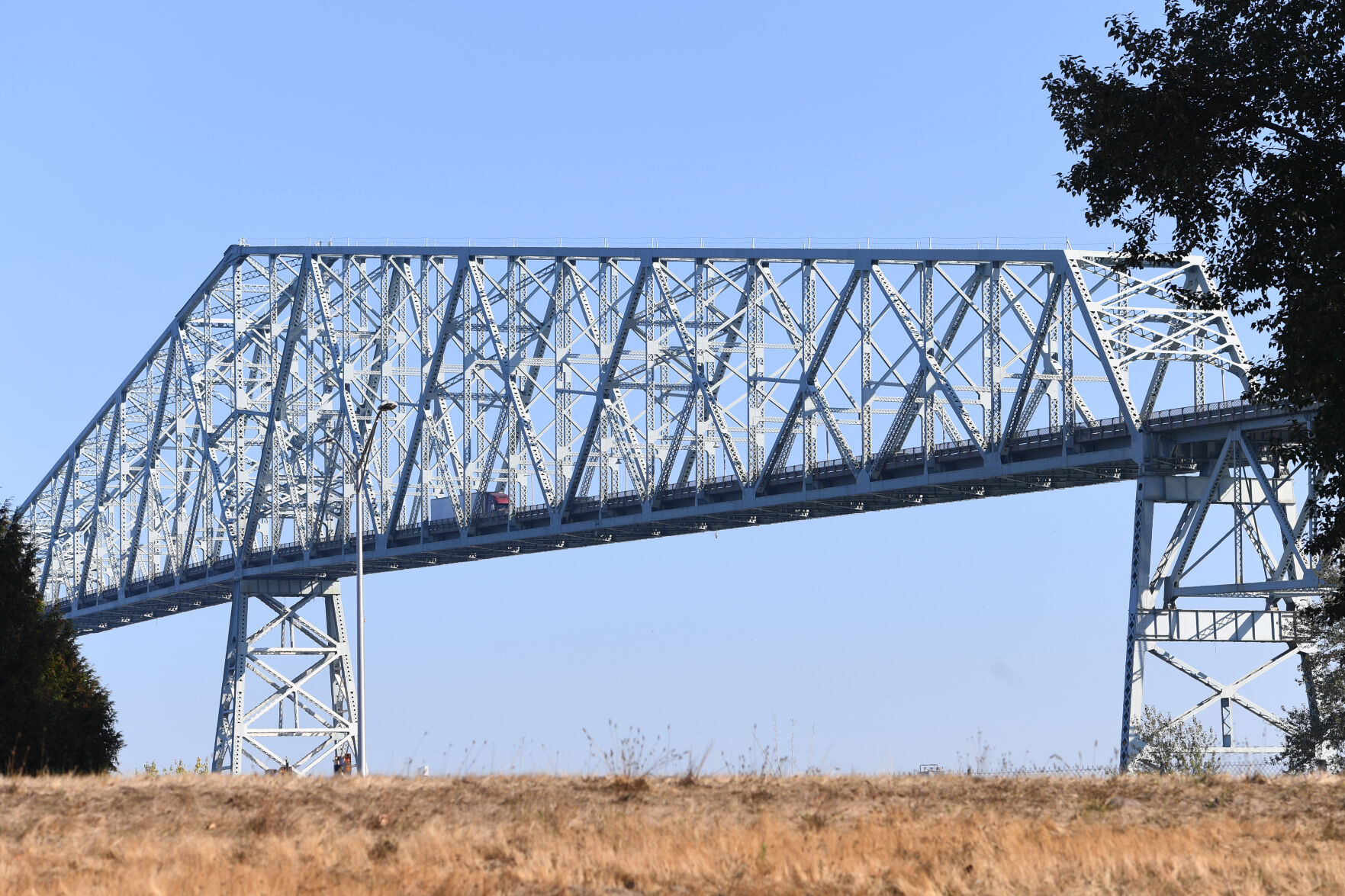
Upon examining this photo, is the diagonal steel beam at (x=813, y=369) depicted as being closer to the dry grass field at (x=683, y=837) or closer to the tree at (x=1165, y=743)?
the tree at (x=1165, y=743)

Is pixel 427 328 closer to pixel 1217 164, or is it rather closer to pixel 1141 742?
pixel 1141 742

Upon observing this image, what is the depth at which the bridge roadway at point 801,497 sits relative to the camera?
66.7 m

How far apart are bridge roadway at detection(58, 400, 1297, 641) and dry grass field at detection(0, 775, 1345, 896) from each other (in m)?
31.3

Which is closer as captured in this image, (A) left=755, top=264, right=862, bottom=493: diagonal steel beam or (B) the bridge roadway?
(B) the bridge roadway

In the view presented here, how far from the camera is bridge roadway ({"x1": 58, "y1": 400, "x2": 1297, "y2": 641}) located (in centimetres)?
6669

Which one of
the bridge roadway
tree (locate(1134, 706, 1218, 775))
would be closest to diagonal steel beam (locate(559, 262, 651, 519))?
the bridge roadway

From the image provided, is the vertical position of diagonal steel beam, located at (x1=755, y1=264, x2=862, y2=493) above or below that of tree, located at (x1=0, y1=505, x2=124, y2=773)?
above

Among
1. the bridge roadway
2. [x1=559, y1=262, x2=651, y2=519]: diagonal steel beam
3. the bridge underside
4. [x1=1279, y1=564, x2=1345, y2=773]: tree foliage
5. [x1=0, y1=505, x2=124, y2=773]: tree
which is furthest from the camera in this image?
[x1=559, y1=262, x2=651, y2=519]: diagonal steel beam

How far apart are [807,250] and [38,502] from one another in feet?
384

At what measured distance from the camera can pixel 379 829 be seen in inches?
949

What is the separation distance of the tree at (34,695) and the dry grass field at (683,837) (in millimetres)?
21875

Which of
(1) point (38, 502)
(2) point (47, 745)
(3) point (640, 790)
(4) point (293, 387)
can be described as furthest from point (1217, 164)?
(1) point (38, 502)

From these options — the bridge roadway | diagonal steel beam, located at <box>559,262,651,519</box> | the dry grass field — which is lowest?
the dry grass field

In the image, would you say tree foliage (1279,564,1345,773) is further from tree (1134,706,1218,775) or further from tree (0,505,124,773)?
tree (0,505,124,773)
